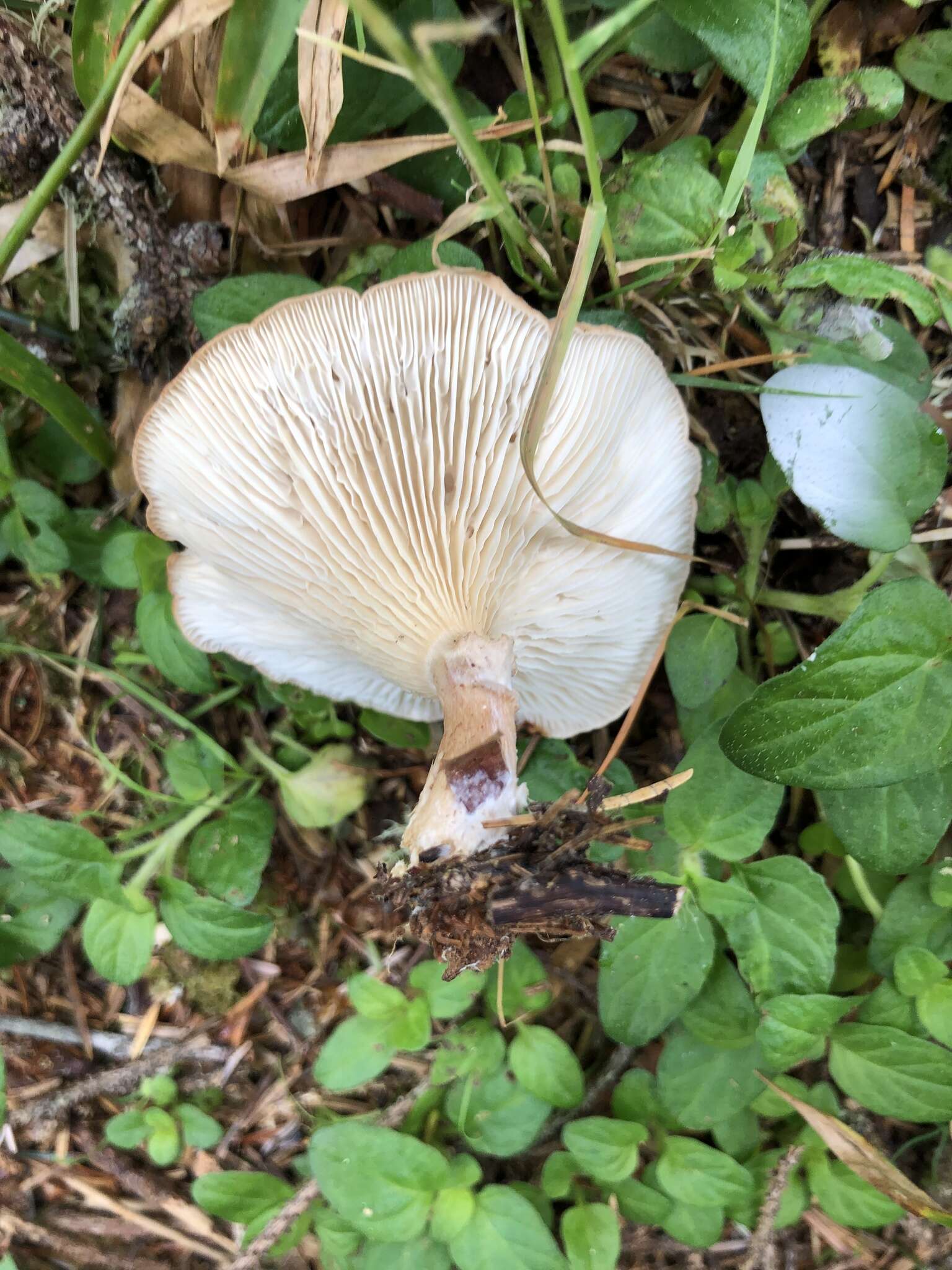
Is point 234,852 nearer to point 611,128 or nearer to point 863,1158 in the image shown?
point 863,1158

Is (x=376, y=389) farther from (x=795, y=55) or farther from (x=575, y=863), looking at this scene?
(x=795, y=55)

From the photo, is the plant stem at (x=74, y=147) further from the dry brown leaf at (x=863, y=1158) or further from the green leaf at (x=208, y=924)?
the dry brown leaf at (x=863, y=1158)

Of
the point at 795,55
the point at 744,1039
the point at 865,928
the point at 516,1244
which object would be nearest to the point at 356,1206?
the point at 516,1244

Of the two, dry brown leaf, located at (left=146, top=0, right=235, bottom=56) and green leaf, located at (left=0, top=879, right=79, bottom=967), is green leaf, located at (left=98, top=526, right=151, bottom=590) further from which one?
dry brown leaf, located at (left=146, top=0, right=235, bottom=56)

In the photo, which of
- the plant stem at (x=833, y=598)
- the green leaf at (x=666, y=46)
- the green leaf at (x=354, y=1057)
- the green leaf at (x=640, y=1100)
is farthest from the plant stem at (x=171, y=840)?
the green leaf at (x=666, y=46)

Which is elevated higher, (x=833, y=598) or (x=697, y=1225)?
(x=833, y=598)

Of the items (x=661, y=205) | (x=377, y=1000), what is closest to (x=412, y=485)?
(x=661, y=205)

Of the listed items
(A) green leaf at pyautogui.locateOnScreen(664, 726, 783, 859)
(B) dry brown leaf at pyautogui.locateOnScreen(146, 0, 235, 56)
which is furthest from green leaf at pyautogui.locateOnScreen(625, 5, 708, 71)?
(A) green leaf at pyautogui.locateOnScreen(664, 726, 783, 859)
